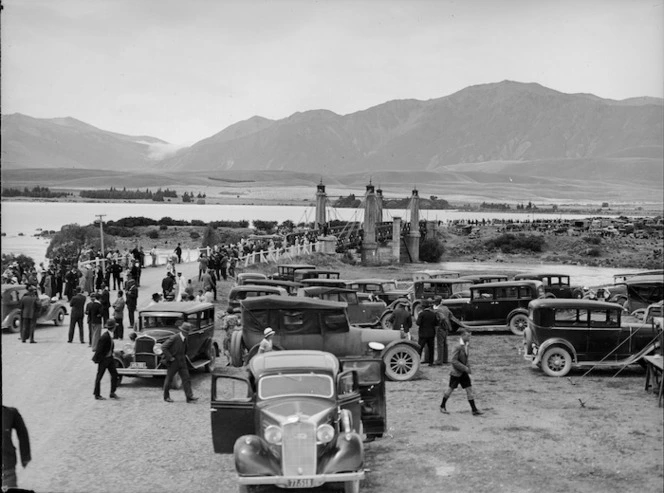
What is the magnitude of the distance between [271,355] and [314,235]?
44927 mm

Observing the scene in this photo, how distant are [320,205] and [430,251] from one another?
17.3m

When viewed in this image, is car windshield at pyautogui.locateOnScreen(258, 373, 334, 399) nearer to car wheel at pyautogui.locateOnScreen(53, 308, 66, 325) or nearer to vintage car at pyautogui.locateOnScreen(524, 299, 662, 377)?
vintage car at pyautogui.locateOnScreen(524, 299, 662, 377)

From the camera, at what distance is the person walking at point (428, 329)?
59.5 ft

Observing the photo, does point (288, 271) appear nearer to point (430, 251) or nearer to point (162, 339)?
point (162, 339)

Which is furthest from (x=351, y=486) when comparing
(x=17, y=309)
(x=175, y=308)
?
(x=17, y=309)

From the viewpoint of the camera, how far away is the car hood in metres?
9.56

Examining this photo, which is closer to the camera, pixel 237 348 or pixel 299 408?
pixel 299 408

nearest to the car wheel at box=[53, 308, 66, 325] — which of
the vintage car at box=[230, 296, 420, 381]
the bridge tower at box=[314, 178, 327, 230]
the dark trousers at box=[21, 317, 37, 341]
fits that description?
the dark trousers at box=[21, 317, 37, 341]

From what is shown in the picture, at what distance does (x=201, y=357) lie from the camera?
1762 cm

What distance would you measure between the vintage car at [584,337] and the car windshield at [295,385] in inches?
319

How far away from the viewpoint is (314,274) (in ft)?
95.5

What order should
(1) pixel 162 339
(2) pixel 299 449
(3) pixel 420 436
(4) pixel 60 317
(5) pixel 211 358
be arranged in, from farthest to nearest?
(4) pixel 60 317 → (5) pixel 211 358 → (1) pixel 162 339 → (3) pixel 420 436 → (2) pixel 299 449

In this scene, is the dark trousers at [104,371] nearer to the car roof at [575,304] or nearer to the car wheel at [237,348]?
the car wheel at [237,348]

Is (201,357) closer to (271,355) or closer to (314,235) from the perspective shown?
(271,355)
